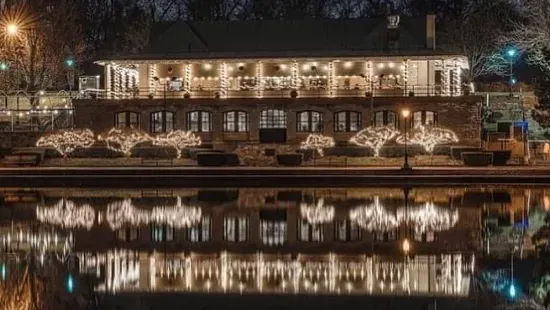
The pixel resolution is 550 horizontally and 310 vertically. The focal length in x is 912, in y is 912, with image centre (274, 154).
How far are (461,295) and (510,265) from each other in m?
3.39

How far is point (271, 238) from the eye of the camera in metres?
23.4

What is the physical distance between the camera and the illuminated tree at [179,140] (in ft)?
181

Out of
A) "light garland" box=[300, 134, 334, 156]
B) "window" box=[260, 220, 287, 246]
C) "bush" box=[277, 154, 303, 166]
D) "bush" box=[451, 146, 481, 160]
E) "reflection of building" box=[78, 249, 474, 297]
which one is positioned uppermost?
"light garland" box=[300, 134, 334, 156]

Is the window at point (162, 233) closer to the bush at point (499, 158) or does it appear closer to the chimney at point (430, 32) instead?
the bush at point (499, 158)

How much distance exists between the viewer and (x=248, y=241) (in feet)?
75.3

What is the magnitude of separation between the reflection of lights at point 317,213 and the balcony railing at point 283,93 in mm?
27251

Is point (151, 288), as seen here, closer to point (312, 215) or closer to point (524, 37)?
point (312, 215)

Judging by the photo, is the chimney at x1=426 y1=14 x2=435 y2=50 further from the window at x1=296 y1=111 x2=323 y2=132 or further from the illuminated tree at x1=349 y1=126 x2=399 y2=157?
the window at x1=296 y1=111 x2=323 y2=132

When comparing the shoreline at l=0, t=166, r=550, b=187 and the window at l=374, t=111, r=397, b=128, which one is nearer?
the shoreline at l=0, t=166, r=550, b=187

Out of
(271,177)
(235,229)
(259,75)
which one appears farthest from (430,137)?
(235,229)

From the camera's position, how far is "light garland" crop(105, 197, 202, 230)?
87.7ft

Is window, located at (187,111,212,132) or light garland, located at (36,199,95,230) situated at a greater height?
window, located at (187,111,212,132)

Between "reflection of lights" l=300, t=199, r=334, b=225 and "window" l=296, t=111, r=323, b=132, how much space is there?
26.6 meters

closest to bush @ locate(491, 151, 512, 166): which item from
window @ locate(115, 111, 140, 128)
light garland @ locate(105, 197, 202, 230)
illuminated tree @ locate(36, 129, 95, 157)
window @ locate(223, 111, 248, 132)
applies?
window @ locate(223, 111, 248, 132)
